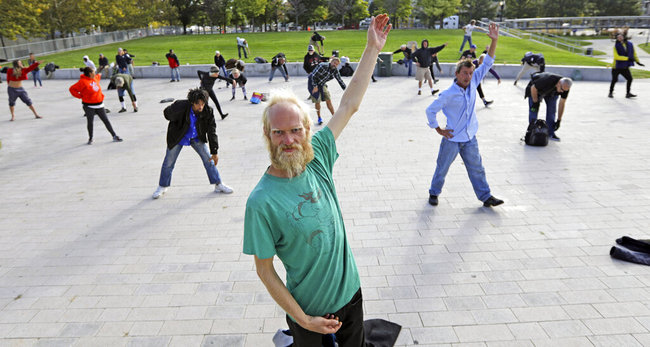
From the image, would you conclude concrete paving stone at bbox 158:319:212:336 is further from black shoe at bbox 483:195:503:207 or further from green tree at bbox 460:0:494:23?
green tree at bbox 460:0:494:23

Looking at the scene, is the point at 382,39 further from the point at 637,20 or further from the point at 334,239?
the point at 637,20

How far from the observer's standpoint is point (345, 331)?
2449 mm

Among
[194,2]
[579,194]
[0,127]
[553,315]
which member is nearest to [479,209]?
[579,194]

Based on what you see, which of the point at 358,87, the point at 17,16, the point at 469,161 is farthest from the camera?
the point at 17,16

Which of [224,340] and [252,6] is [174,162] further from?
[252,6]

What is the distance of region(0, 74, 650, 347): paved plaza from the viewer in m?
3.76

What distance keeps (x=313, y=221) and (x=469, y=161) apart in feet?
14.2

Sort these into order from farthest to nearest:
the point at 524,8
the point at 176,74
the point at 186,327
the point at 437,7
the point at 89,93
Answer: the point at 524,8 → the point at 437,7 → the point at 176,74 → the point at 89,93 → the point at 186,327

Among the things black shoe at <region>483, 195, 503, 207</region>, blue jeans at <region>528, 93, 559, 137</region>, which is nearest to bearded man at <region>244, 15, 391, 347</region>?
black shoe at <region>483, 195, 503, 207</region>

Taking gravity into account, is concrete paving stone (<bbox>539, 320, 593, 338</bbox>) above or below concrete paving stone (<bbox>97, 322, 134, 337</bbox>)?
below

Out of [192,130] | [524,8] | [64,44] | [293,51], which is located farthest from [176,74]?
[524,8]

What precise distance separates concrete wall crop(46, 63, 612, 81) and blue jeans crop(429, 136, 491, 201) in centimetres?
1359

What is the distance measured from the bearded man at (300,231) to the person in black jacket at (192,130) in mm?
4508

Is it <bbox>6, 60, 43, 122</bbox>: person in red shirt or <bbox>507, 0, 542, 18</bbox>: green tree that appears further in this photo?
<bbox>507, 0, 542, 18</bbox>: green tree
